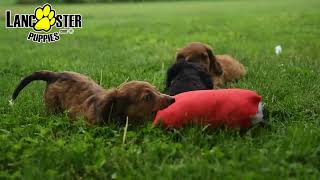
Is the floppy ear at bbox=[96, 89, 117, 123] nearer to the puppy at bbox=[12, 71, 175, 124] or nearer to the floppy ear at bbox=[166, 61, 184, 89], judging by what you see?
the puppy at bbox=[12, 71, 175, 124]

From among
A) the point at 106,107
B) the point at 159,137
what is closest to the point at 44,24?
the point at 106,107

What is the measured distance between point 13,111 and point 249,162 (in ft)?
11.0

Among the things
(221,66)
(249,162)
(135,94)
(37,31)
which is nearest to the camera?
(249,162)

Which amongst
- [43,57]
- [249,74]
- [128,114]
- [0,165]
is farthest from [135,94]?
[43,57]

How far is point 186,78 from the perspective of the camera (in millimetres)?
6984

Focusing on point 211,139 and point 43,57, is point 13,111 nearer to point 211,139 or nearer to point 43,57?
point 211,139

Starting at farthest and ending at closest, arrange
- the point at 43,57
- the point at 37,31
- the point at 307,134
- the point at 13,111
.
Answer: the point at 37,31, the point at 43,57, the point at 13,111, the point at 307,134

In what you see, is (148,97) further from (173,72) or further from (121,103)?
(173,72)

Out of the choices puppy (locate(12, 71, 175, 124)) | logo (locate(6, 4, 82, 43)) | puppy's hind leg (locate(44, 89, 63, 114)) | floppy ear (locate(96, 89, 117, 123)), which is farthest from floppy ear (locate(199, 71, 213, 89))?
logo (locate(6, 4, 82, 43))

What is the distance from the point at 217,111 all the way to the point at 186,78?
1.73 metres

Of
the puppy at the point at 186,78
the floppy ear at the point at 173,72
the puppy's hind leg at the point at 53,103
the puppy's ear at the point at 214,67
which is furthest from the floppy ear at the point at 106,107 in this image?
the puppy's ear at the point at 214,67

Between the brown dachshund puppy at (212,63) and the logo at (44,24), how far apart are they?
250 inches

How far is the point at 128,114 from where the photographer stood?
5.71 meters

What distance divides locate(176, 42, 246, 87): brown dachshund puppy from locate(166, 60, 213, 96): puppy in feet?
1.71
